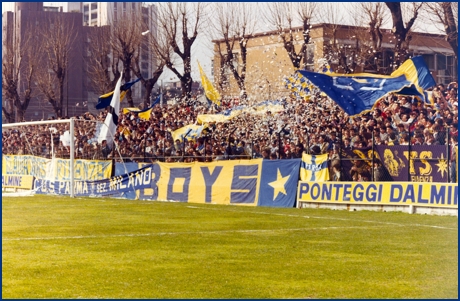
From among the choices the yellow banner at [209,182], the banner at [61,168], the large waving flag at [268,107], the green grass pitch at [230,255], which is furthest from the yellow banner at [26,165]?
the green grass pitch at [230,255]

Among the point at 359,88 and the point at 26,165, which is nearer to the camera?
the point at 359,88

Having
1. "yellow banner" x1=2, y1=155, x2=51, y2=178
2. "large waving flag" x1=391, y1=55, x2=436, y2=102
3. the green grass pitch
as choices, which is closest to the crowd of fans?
"large waving flag" x1=391, y1=55, x2=436, y2=102

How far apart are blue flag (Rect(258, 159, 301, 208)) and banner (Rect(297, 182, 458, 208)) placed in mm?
433

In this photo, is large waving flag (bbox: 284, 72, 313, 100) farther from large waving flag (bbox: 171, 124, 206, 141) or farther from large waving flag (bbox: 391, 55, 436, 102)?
large waving flag (bbox: 391, 55, 436, 102)

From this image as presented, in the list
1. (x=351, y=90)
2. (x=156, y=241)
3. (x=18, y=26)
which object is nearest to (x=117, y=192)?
(x=351, y=90)

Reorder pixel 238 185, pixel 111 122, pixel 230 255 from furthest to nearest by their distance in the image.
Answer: pixel 111 122 → pixel 238 185 → pixel 230 255

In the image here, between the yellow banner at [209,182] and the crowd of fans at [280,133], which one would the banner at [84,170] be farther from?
the yellow banner at [209,182]

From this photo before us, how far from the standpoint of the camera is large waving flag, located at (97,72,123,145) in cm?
3838

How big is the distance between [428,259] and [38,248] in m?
6.89

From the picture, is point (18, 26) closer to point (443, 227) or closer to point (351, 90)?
point (351, 90)

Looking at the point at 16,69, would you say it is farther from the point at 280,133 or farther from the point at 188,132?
the point at 280,133

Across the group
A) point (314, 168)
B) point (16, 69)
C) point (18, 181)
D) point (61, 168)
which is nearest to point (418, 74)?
point (314, 168)

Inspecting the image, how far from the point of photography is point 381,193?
24766 millimetres

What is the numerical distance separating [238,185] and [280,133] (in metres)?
2.27
